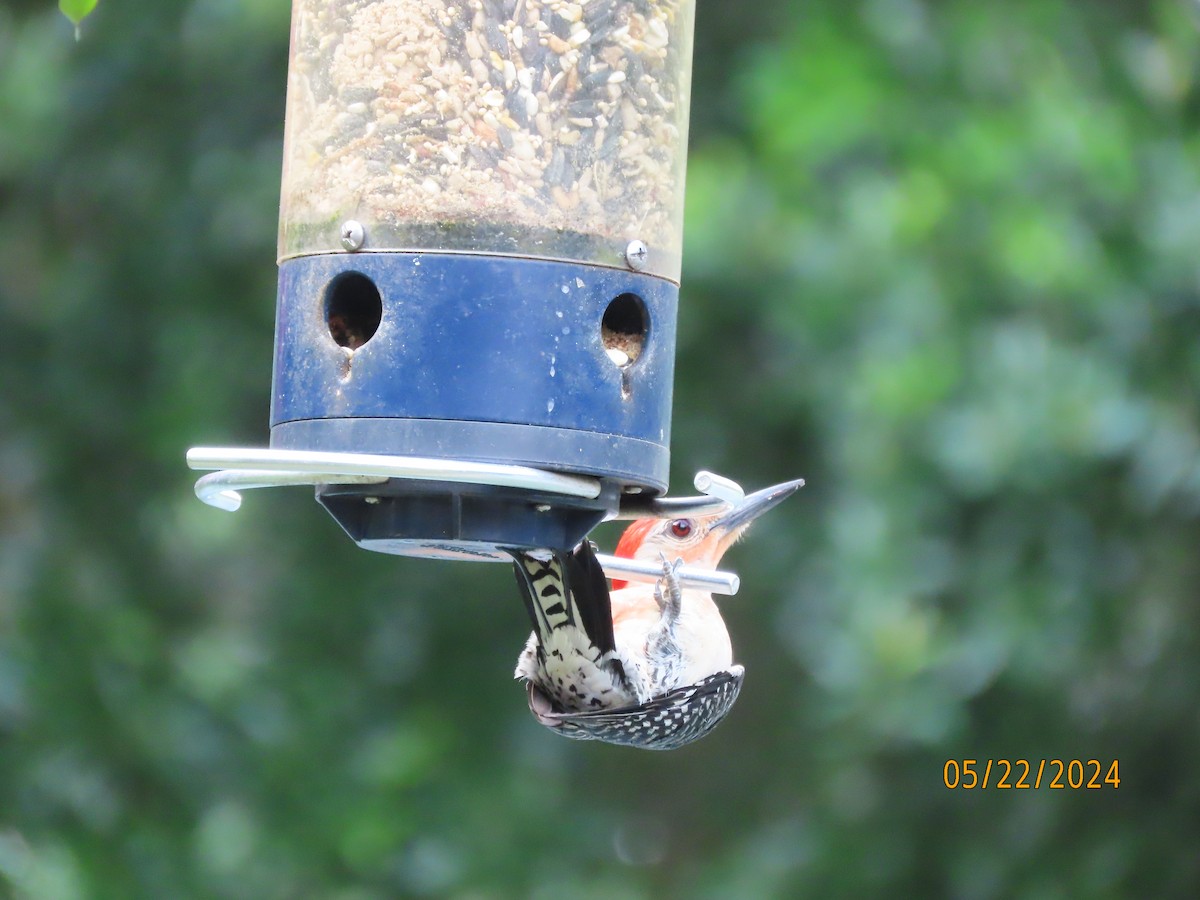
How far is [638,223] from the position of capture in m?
3.84

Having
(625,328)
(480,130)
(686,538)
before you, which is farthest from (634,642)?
(480,130)

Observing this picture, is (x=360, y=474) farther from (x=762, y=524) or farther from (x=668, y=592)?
(x=762, y=524)

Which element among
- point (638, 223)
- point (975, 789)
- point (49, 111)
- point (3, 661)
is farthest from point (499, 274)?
point (49, 111)

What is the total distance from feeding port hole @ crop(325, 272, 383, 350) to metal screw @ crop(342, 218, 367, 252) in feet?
0.26

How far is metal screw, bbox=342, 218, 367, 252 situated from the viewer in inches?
146

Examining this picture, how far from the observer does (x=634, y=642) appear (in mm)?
5031

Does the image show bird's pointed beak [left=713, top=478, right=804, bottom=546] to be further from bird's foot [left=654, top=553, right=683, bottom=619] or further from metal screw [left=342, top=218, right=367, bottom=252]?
metal screw [left=342, top=218, right=367, bottom=252]

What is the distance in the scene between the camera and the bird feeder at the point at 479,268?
3.59 metres

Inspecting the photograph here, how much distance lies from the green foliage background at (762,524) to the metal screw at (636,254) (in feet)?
11.0

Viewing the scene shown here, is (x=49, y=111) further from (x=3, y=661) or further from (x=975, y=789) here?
(x=975, y=789)

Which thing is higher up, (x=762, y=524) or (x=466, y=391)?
(x=466, y=391)

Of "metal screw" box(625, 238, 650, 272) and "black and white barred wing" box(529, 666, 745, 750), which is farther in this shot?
"black and white barred wing" box(529, 666, 745, 750)
